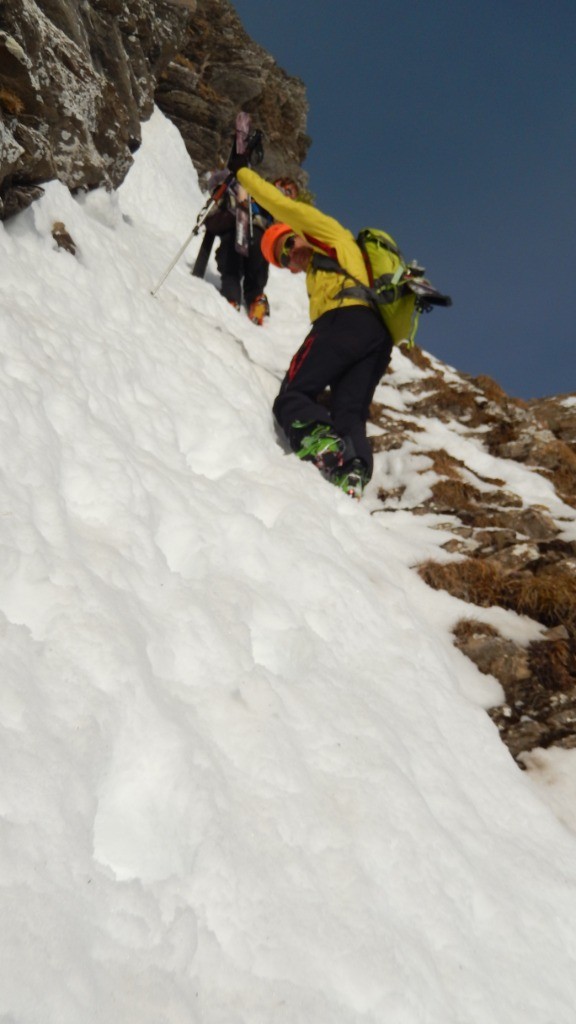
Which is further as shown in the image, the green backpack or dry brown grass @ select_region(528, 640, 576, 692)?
the green backpack

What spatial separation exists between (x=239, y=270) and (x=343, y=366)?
14.4 ft

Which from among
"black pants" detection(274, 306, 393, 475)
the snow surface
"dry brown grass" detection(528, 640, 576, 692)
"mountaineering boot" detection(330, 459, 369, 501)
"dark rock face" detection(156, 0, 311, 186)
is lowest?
the snow surface

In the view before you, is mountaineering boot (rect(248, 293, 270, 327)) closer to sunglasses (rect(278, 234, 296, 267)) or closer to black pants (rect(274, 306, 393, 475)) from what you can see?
sunglasses (rect(278, 234, 296, 267))

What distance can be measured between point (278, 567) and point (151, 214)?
9.70m

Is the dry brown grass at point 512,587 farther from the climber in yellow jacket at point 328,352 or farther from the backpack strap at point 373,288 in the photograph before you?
the backpack strap at point 373,288

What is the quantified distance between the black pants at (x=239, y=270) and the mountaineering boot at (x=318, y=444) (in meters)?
5.01

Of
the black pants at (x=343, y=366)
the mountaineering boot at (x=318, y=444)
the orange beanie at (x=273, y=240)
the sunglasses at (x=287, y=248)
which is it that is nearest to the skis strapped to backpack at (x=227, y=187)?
the orange beanie at (x=273, y=240)

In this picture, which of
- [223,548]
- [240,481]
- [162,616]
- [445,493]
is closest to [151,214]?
[445,493]

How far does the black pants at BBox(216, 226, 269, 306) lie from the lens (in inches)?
405

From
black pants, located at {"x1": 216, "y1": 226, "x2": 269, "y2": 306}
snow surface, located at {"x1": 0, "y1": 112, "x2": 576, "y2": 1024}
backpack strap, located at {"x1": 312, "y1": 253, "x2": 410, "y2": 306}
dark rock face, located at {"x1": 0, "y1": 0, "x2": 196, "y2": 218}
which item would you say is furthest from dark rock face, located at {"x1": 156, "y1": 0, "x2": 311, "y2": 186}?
snow surface, located at {"x1": 0, "y1": 112, "x2": 576, "y2": 1024}

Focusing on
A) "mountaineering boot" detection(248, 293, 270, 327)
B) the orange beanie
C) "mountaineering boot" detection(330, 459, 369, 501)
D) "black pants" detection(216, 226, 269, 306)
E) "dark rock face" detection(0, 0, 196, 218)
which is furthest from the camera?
"mountaineering boot" detection(248, 293, 270, 327)

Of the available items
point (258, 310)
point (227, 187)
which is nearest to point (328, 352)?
point (258, 310)

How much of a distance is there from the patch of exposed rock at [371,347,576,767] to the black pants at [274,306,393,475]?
1.20 metres

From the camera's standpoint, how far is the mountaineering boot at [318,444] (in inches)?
236
